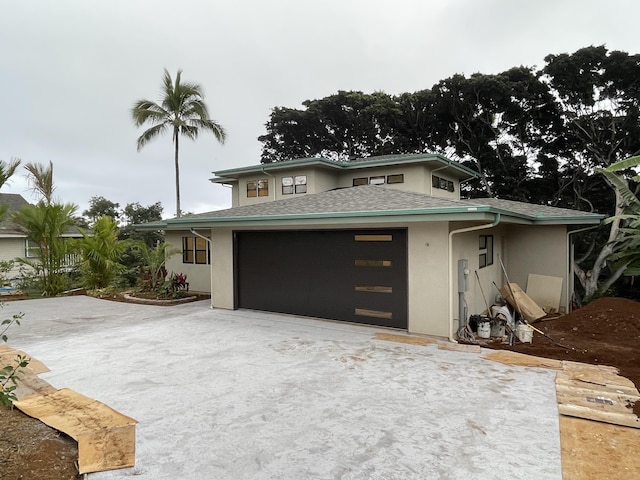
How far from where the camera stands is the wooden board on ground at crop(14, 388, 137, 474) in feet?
10.5

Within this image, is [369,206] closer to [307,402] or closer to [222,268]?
[307,402]

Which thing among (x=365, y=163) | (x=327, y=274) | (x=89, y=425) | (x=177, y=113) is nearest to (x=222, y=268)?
(x=327, y=274)

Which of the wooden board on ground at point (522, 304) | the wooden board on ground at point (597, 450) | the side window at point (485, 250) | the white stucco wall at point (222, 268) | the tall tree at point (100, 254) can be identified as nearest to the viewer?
the wooden board on ground at point (597, 450)

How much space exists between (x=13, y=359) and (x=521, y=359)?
831 cm

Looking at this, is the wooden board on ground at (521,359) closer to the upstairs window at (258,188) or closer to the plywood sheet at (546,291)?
the plywood sheet at (546,291)

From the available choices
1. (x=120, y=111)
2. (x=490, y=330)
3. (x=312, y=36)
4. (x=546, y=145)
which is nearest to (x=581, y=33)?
(x=546, y=145)

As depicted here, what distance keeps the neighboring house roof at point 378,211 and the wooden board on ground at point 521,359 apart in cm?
237

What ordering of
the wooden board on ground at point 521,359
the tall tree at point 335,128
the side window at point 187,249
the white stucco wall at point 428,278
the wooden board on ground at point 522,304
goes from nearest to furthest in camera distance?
1. the wooden board on ground at point 521,359
2. the white stucco wall at point 428,278
3. the wooden board on ground at point 522,304
4. the side window at point 187,249
5. the tall tree at point 335,128

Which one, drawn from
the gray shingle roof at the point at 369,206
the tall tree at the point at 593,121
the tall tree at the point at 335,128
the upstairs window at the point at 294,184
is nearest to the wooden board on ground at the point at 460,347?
the gray shingle roof at the point at 369,206

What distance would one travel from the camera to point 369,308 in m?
8.27

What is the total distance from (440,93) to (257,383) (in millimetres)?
23714

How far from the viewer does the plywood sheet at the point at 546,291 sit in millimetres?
10750

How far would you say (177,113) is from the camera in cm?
1811

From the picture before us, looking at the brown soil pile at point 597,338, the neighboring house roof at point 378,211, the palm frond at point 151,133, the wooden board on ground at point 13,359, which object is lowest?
the brown soil pile at point 597,338
